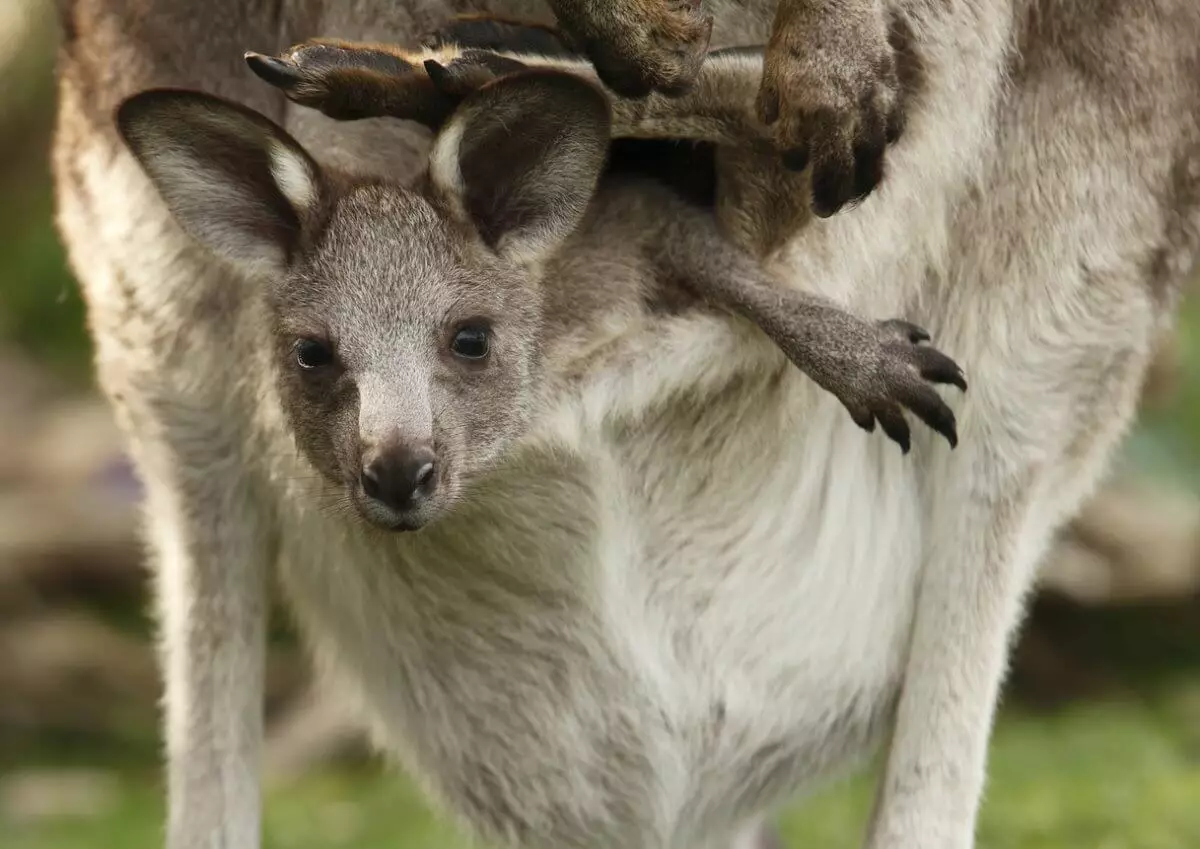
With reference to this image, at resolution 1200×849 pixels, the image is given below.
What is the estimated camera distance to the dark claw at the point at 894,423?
8.11ft

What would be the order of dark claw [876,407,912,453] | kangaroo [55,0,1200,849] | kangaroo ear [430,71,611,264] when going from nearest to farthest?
kangaroo ear [430,71,611,264], dark claw [876,407,912,453], kangaroo [55,0,1200,849]

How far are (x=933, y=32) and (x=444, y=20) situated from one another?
641mm

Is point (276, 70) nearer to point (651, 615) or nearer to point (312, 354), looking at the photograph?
point (312, 354)

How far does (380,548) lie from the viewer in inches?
108

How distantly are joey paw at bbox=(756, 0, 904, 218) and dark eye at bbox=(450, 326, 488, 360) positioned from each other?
1.40ft

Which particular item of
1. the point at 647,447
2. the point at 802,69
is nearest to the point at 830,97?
the point at 802,69

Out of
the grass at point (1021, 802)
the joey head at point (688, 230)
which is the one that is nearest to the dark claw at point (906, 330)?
the joey head at point (688, 230)

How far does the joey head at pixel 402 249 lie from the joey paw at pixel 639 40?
0.08m

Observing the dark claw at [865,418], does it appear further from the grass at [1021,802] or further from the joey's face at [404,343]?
the grass at [1021,802]

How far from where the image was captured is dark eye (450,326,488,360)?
8.01 ft

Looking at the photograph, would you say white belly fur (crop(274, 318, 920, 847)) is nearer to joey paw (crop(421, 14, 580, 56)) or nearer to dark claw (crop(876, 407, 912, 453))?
dark claw (crop(876, 407, 912, 453))

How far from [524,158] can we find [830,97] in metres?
0.39

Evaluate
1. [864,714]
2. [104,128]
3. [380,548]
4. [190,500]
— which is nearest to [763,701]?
[864,714]

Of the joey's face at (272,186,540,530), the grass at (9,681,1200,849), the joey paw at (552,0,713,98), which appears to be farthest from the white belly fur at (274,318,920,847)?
the grass at (9,681,1200,849)
